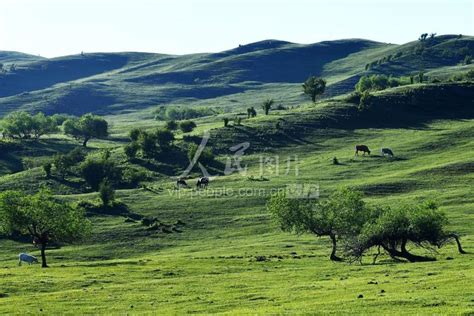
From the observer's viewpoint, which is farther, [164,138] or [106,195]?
[164,138]

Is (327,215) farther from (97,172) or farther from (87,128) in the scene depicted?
(87,128)

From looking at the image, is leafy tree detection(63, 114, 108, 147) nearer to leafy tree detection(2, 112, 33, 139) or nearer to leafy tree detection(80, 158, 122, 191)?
leafy tree detection(2, 112, 33, 139)

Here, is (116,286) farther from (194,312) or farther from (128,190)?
(128,190)

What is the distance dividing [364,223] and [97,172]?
7146 cm

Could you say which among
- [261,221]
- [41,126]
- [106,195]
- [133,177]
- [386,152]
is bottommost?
[261,221]

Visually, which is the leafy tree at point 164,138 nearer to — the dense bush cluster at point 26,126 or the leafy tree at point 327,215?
the dense bush cluster at point 26,126

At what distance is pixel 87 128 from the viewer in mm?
178750

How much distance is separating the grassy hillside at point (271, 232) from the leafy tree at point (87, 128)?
3861mm

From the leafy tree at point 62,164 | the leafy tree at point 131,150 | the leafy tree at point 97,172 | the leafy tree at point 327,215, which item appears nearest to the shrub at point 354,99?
the leafy tree at point 131,150

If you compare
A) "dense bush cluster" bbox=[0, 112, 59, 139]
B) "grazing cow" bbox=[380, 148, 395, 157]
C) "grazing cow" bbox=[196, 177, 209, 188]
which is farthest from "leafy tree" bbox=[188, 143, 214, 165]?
"dense bush cluster" bbox=[0, 112, 59, 139]

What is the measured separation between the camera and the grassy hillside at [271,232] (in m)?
39.3

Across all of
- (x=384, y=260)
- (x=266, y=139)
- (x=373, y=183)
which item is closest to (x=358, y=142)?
(x=266, y=139)

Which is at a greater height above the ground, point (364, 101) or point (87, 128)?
point (364, 101)

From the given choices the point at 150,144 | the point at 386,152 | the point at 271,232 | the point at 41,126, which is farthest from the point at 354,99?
the point at 271,232
